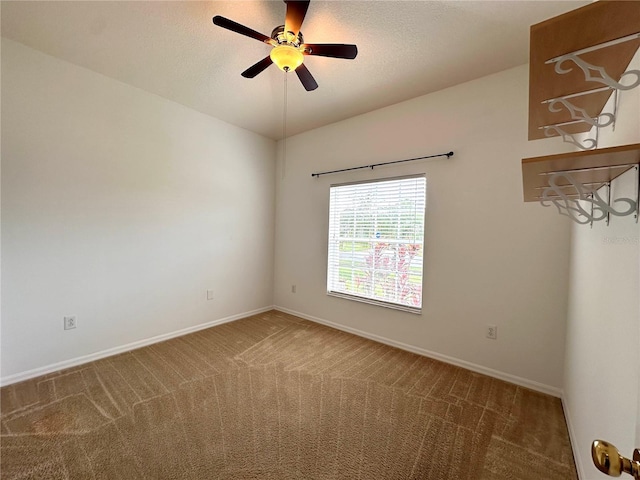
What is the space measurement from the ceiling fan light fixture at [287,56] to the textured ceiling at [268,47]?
11.1 inches

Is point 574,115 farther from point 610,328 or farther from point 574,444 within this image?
point 574,444

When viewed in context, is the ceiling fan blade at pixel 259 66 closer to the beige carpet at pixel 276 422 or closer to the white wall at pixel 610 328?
the white wall at pixel 610 328

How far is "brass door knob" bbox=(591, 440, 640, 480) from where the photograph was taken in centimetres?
48

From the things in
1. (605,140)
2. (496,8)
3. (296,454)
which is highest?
(496,8)

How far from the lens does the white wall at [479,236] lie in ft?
7.22

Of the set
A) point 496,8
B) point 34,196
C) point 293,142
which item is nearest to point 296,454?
point 34,196

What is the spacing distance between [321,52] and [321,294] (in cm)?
278

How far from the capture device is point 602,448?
521mm

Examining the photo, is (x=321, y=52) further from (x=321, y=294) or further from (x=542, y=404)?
(x=542, y=404)

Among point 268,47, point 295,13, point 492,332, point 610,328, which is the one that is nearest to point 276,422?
point 610,328

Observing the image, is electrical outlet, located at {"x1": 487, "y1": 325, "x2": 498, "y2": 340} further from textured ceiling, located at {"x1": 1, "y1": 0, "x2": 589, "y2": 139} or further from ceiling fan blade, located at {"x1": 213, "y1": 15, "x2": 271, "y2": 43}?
ceiling fan blade, located at {"x1": 213, "y1": 15, "x2": 271, "y2": 43}

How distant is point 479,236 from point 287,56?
221 centimetres

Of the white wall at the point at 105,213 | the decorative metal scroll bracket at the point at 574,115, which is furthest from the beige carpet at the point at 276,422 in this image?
the decorative metal scroll bracket at the point at 574,115

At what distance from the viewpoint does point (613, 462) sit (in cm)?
49
